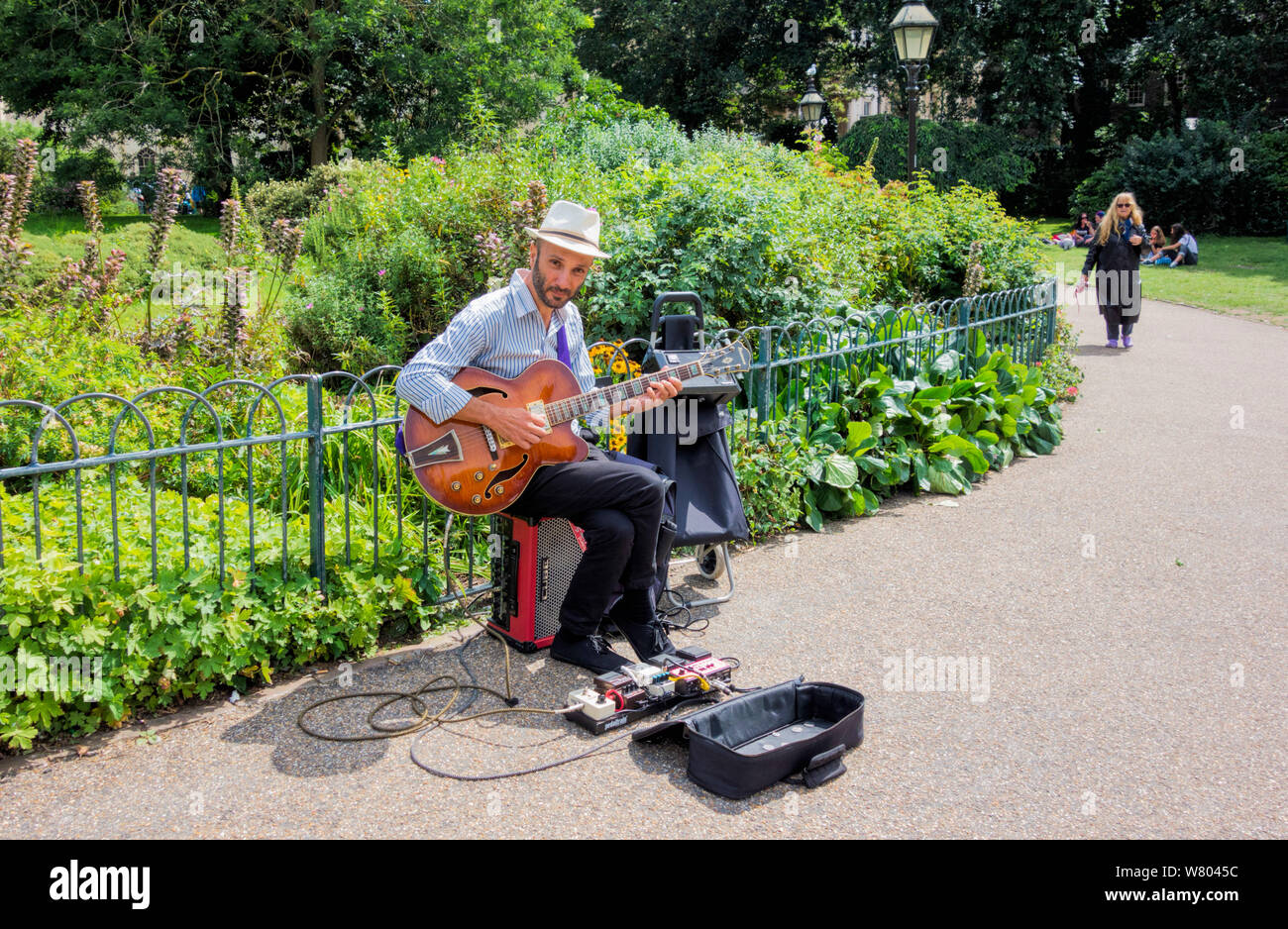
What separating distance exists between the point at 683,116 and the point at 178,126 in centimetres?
1881

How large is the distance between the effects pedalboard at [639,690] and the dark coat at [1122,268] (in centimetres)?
1081

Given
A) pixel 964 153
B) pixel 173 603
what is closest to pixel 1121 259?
pixel 173 603

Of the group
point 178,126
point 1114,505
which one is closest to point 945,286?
point 1114,505

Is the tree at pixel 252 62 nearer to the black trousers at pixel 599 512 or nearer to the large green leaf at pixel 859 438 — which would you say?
the large green leaf at pixel 859 438

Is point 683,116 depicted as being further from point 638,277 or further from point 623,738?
point 623,738

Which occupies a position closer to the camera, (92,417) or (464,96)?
(92,417)

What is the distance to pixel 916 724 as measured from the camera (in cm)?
381

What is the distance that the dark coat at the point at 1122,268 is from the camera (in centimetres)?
1270

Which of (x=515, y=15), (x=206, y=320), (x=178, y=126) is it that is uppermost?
(x=515, y=15)

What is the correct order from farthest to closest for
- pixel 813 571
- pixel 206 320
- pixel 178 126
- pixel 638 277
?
pixel 178 126, pixel 638 277, pixel 206 320, pixel 813 571

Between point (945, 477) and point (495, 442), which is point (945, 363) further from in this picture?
point (495, 442)

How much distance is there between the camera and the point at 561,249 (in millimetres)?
4082

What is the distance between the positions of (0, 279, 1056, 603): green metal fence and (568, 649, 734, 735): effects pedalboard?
1.16 metres

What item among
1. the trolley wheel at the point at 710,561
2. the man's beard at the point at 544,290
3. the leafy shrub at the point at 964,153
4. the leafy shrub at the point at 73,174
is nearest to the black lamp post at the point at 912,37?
the trolley wheel at the point at 710,561
